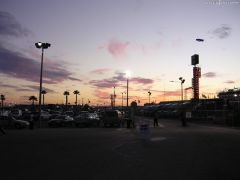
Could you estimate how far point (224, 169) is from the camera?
13.7 metres

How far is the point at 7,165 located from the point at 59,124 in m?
37.2

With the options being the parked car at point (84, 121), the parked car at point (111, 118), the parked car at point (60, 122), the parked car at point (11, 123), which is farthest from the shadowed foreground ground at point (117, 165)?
the parked car at point (60, 122)

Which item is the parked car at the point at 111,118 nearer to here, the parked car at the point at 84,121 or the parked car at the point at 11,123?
the parked car at the point at 84,121

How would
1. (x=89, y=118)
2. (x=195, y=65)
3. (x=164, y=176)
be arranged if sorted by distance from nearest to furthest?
(x=164, y=176) < (x=89, y=118) < (x=195, y=65)

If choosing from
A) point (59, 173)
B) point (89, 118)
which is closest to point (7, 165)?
point (59, 173)

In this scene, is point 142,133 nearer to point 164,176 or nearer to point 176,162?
point 176,162

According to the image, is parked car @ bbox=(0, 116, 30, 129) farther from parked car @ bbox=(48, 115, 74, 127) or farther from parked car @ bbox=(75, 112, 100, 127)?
parked car @ bbox=(75, 112, 100, 127)

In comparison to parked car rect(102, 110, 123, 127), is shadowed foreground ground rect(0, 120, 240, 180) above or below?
below

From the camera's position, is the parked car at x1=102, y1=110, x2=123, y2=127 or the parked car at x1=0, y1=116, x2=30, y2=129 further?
the parked car at x1=102, y1=110, x2=123, y2=127

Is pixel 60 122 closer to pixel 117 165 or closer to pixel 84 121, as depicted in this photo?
pixel 84 121

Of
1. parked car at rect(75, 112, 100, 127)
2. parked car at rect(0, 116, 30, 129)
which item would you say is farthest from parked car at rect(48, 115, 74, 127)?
parked car at rect(0, 116, 30, 129)

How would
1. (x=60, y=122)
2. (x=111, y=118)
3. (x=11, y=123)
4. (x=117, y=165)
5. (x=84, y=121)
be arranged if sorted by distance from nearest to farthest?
(x=117, y=165), (x=11, y=123), (x=111, y=118), (x=84, y=121), (x=60, y=122)

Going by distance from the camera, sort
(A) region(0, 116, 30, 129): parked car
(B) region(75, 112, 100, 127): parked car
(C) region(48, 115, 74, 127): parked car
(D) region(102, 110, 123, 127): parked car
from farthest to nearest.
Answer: (C) region(48, 115, 74, 127): parked car
(B) region(75, 112, 100, 127): parked car
(D) region(102, 110, 123, 127): parked car
(A) region(0, 116, 30, 129): parked car

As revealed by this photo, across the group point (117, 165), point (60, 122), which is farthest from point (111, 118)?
point (117, 165)
